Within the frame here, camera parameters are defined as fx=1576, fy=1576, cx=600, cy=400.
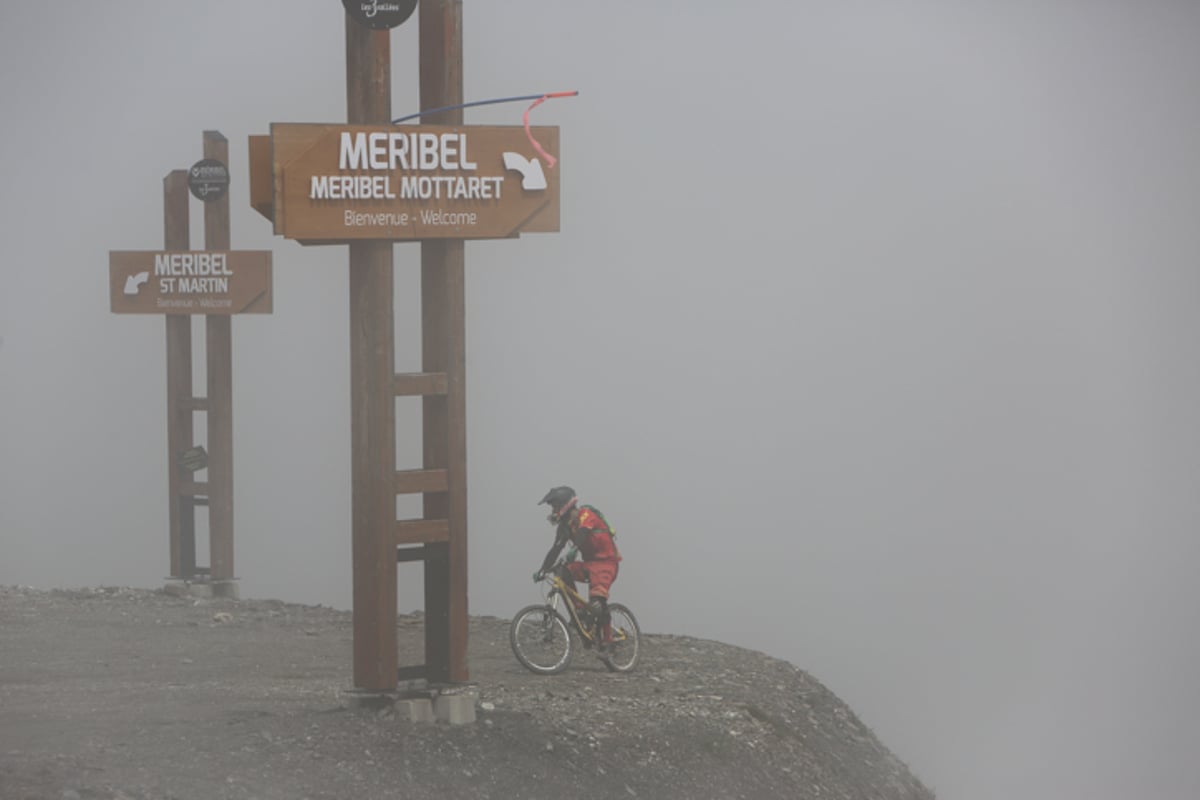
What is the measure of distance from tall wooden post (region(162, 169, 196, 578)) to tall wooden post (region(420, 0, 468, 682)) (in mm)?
9471

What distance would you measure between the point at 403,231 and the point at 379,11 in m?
1.60

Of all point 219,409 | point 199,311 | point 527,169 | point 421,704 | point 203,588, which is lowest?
point 203,588

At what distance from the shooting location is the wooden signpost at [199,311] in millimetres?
20172

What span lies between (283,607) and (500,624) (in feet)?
10.4

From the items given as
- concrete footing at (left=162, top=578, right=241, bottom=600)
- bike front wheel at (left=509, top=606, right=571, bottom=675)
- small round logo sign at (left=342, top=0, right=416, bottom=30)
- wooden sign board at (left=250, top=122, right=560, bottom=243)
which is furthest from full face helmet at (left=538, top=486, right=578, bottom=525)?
concrete footing at (left=162, top=578, right=241, bottom=600)

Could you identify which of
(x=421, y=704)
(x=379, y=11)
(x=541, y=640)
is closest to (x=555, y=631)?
(x=541, y=640)

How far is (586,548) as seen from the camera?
14992mm

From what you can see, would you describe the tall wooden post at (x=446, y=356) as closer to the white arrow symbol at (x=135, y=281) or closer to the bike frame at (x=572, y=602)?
the bike frame at (x=572, y=602)

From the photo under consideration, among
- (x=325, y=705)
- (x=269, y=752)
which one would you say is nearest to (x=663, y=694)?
(x=325, y=705)

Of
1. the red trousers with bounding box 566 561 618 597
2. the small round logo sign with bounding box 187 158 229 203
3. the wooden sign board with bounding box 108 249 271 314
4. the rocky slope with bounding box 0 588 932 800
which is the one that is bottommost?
the rocky slope with bounding box 0 588 932 800

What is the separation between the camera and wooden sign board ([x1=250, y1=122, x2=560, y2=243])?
1142 centimetres

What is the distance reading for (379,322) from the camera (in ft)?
38.4

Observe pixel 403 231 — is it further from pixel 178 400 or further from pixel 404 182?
pixel 178 400

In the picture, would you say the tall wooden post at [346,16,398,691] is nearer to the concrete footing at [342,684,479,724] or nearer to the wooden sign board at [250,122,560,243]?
the wooden sign board at [250,122,560,243]
